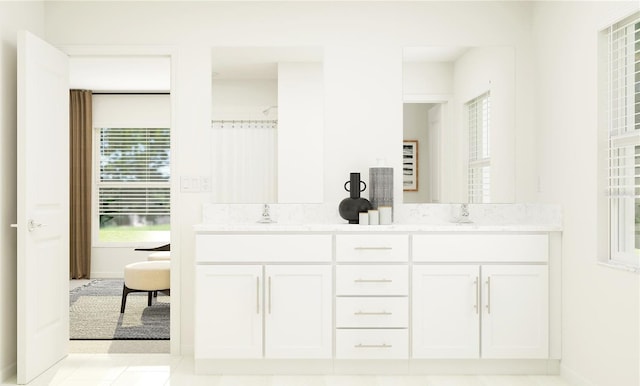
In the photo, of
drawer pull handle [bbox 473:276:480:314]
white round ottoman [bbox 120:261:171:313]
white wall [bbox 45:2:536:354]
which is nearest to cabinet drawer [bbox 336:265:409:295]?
drawer pull handle [bbox 473:276:480:314]

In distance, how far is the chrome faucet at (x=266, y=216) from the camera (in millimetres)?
3854

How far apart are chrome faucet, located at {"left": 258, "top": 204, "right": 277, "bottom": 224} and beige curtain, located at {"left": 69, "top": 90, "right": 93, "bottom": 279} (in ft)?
14.3

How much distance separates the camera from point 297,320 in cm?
348

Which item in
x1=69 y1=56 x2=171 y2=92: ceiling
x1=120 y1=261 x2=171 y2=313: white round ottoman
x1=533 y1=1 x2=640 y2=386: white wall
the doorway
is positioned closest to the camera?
x1=533 y1=1 x2=640 y2=386: white wall

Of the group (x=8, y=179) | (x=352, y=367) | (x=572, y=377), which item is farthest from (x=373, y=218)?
(x=8, y=179)

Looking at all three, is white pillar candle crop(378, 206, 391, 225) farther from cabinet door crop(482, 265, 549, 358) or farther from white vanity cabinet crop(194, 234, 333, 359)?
cabinet door crop(482, 265, 549, 358)

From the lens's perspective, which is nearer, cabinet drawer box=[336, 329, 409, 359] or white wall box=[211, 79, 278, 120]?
cabinet drawer box=[336, 329, 409, 359]

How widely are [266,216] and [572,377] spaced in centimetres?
205

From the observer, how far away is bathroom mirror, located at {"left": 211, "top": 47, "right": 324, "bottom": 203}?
3.90 metres

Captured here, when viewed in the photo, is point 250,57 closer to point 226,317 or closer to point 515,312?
point 226,317

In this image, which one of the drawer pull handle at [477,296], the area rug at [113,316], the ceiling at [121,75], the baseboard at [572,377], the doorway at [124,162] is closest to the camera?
the baseboard at [572,377]

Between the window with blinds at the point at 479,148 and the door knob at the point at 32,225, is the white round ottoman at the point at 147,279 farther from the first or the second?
the window with blinds at the point at 479,148

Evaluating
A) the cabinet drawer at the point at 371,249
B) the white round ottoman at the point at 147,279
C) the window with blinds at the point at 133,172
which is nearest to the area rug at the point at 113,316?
the white round ottoman at the point at 147,279

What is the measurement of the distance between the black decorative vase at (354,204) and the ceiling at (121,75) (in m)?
2.79
